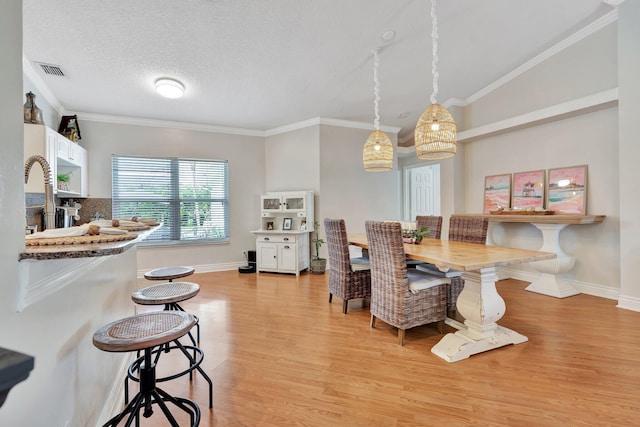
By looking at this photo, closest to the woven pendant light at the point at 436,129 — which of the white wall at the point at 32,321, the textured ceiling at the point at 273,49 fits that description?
the textured ceiling at the point at 273,49

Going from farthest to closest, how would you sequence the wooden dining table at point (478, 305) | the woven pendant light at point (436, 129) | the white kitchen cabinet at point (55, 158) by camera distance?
the white kitchen cabinet at point (55, 158), the woven pendant light at point (436, 129), the wooden dining table at point (478, 305)

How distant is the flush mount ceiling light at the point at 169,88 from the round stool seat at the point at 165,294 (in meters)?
2.82

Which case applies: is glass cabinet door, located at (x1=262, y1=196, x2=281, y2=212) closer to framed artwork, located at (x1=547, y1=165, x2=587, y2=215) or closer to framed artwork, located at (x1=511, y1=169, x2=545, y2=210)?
framed artwork, located at (x1=511, y1=169, x2=545, y2=210)

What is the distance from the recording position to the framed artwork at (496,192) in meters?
4.66

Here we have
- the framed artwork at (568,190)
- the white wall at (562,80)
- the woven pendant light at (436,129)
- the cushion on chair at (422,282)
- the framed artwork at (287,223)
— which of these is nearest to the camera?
the cushion on chair at (422,282)

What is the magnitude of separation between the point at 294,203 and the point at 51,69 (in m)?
3.65

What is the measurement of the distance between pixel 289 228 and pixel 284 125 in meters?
2.00

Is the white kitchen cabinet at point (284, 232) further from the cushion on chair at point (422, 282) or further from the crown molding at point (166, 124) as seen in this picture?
the cushion on chair at point (422, 282)

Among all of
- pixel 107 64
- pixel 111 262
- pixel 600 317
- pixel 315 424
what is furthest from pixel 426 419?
pixel 107 64

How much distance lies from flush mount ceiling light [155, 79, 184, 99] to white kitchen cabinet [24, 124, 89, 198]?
49.7 inches

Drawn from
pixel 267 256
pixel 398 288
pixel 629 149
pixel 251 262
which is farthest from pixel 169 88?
pixel 629 149

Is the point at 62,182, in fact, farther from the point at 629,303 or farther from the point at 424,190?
the point at 629,303

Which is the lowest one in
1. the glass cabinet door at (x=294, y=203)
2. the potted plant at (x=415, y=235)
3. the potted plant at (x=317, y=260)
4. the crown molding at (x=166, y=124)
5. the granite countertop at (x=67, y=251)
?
the potted plant at (x=317, y=260)

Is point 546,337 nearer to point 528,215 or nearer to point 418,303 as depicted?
point 418,303
